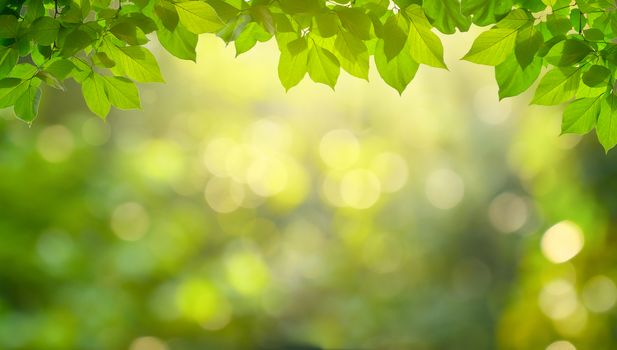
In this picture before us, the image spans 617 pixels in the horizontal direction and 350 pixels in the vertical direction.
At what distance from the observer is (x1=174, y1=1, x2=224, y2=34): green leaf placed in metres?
1.34

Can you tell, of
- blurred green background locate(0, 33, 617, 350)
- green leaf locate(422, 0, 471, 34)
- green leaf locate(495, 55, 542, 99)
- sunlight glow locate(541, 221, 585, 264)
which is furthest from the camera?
sunlight glow locate(541, 221, 585, 264)

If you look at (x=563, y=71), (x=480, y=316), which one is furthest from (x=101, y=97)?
(x=480, y=316)

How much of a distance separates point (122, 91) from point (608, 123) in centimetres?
91

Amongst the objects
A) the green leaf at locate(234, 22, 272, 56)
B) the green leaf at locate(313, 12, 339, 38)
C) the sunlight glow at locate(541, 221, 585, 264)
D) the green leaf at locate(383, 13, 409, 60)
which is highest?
the sunlight glow at locate(541, 221, 585, 264)

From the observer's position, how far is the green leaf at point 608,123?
149 centimetres

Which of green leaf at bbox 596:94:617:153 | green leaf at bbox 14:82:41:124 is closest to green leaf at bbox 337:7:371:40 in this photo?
green leaf at bbox 596:94:617:153

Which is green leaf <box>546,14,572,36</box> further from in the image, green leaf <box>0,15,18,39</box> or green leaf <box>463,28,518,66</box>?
green leaf <box>0,15,18,39</box>

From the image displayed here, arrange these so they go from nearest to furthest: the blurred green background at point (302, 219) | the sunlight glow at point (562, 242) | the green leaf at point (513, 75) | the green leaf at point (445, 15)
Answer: the green leaf at point (445, 15), the green leaf at point (513, 75), the blurred green background at point (302, 219), the sunlight glow at point (562, 242)

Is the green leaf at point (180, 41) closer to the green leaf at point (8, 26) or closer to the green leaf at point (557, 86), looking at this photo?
the green leaf at point (8, 26)

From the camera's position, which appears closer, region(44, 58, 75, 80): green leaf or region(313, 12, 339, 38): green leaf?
region(313, 12, 339, 38): green leaf

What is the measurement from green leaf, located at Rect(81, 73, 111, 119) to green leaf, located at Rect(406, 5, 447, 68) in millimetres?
583

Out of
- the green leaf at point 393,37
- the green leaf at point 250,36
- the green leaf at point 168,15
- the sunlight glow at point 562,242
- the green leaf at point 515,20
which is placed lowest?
the green leaf at point 393,37

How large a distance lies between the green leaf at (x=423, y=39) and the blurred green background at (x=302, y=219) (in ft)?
19.4

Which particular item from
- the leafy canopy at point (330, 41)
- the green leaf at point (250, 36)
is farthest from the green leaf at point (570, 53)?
the green leaf at point (250, 36)
